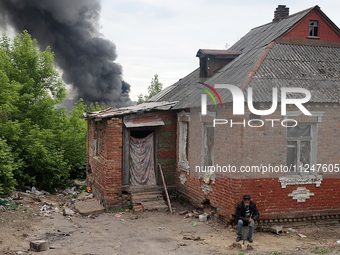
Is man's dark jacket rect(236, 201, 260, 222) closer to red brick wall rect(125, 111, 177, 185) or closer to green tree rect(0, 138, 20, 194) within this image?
red brick wall rect(125, 111, 177, 185)

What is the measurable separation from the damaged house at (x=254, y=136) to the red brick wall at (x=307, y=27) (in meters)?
0.03

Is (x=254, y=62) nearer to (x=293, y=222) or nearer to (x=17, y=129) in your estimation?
(x=293, y=222)

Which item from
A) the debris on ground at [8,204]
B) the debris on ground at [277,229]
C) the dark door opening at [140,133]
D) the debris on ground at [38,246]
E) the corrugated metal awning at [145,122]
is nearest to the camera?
the debris on ground at [38,246]

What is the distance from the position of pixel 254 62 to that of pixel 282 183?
3.75 meters

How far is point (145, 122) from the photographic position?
1230 cm

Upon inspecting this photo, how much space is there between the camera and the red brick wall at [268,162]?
917cm

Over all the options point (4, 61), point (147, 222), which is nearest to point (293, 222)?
point (147, 222)

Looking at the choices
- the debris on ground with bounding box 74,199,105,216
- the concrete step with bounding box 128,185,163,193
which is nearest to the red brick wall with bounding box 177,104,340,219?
the concrete step with bounding box 128,185,163,193

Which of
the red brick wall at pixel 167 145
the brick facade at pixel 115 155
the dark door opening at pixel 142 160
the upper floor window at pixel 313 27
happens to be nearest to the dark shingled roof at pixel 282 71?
the upper floor window at pixel 313 27

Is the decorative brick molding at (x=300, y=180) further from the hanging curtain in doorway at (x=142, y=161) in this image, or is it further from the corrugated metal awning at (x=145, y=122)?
the hanging curtain in doorway at (x=142, y=161)

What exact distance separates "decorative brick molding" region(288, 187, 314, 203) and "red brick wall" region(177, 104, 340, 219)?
0.09m

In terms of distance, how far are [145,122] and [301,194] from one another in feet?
19.0

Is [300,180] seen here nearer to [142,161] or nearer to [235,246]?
[235,246]

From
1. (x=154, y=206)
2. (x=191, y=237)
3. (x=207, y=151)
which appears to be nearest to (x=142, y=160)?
(x=154, y=206)
